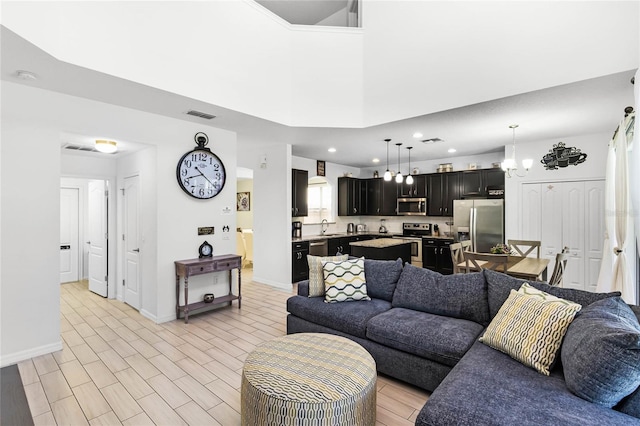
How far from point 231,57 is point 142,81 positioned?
1.17m

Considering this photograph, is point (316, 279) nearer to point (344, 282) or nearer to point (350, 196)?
point (344, 282)

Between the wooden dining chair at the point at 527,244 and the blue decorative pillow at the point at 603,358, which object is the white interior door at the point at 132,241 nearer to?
the blue decorative pillow at the point at 603,358

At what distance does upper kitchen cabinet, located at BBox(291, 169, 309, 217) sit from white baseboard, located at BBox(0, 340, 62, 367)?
162 inches

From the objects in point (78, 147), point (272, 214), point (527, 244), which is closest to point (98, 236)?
point (78, 147)

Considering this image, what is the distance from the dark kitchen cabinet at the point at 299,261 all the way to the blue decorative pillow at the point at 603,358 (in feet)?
15.7

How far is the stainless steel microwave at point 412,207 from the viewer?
7.52 m

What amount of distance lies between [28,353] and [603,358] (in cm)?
473

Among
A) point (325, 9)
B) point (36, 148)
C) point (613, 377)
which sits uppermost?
point (325, 9)

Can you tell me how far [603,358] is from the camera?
1.48 meters

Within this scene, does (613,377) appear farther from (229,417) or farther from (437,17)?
(437,17)

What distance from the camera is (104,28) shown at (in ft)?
9.24

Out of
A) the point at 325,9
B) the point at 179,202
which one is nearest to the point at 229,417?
the point at 179,202

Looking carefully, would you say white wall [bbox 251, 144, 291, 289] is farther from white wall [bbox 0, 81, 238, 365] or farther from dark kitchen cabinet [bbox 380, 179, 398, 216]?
dark kitchen cabinet [bbox 380, 179, 398, 216]

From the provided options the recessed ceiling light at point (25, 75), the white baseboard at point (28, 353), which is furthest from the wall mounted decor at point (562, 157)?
the white baseboard at point (28, 353)
